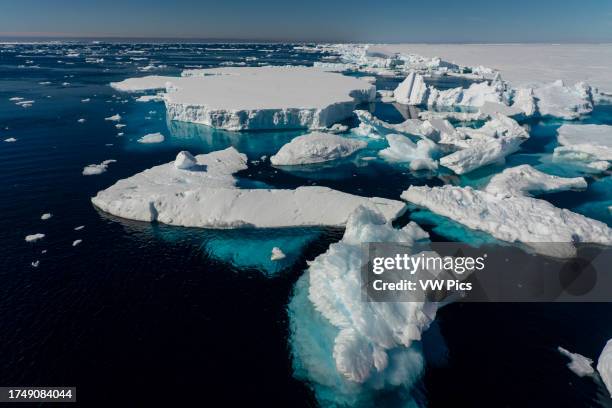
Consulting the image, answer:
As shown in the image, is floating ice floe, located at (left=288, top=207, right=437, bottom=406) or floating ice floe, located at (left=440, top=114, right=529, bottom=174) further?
floating ice floe, located at (left=440, top=114, right=529, bottom=174)

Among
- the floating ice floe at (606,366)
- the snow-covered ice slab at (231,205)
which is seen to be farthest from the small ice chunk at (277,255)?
the floating ice floe at (606,366)

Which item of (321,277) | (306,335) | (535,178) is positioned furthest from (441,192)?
(306,335)

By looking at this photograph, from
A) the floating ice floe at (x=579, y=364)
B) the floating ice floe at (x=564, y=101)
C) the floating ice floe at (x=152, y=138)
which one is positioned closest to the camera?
the floating ice floe at (x=579, y=364)

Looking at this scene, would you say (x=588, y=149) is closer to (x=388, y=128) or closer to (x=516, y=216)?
(x=388, y=128)

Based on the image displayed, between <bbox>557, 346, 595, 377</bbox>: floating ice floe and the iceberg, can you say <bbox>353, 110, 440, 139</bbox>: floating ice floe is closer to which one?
the iceberg

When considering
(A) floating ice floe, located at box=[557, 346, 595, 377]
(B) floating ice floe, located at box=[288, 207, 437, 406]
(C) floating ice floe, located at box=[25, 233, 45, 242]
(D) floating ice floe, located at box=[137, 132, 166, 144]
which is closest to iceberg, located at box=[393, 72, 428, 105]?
(D) floating ice floe, located at box=[137, 132, 166, 144]

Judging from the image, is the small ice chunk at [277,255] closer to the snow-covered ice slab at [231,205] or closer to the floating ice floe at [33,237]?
the snow-covered ice slab at [231,205]

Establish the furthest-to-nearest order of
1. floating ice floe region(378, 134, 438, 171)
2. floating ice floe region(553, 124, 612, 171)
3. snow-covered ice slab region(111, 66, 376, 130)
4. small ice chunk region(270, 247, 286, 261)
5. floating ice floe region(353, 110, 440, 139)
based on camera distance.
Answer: snow-covered ice slab region(111, 66, 376, 130), floating ice floe region(353, 110, 440, 139), floating ice floe region(553, 124, 612, 171), floating ice floe region(378, 134, 438, 171), small ice chunk region(270, 247, 286, 261)

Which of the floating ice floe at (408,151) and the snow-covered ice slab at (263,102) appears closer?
the floating ice floe at (408,151)
